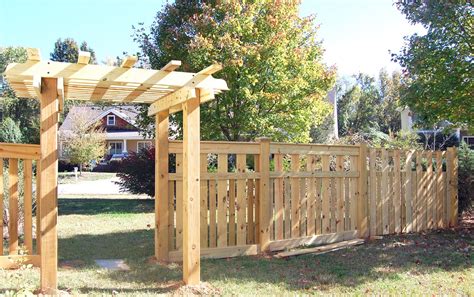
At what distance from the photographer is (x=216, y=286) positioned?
4.68 meters

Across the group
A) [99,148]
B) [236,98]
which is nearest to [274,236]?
[236,98]

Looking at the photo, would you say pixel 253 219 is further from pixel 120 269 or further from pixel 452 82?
pixel 452 82

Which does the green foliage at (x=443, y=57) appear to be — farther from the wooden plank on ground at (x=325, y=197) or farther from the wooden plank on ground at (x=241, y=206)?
the wooden plank on ground at (x=241, y=206)

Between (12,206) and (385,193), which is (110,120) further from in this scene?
(12,206)

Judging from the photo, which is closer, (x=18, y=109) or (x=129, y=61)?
(x=129, y=61)

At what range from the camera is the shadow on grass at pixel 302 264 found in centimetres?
489

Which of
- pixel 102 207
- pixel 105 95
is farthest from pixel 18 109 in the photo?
pixel 105 95

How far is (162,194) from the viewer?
5.72 m

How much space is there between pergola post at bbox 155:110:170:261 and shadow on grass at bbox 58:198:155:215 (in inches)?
213

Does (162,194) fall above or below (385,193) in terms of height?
above

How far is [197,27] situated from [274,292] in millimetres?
8594

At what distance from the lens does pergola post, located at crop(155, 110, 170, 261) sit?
18.7 ft

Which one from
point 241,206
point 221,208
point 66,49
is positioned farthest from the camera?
point 66,49

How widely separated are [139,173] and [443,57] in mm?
7924
